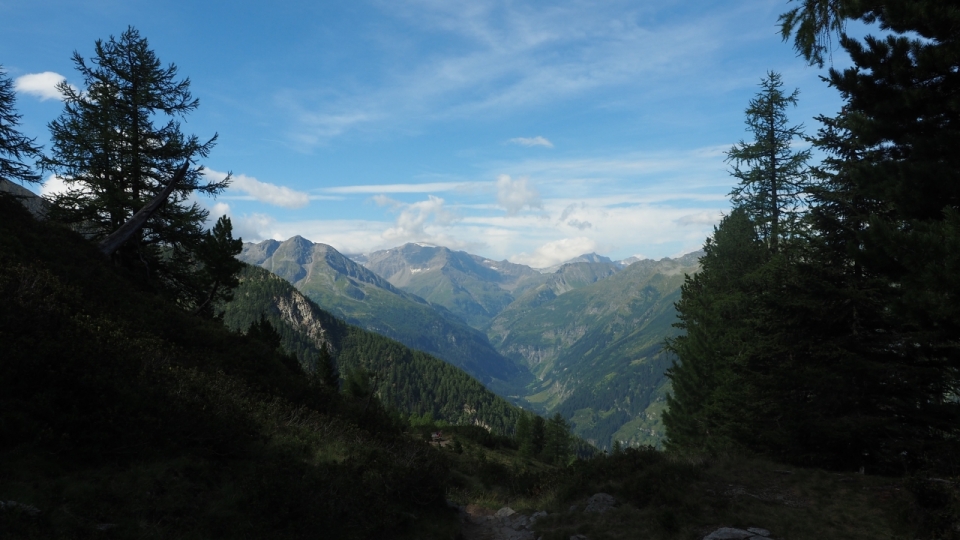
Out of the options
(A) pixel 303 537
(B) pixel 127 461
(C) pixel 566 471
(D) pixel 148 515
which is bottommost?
(C) pixel 566 471

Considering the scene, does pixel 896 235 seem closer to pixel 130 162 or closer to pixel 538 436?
pixel 130 162

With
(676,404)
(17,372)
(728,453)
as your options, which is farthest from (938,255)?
(676,404)

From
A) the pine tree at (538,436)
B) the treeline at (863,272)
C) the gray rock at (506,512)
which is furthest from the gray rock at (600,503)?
the pine tree at (538,436)

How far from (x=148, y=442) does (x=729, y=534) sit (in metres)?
12.1

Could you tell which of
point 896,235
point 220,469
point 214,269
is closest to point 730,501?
point 896,235

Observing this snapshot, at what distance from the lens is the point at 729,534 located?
31.3 feet

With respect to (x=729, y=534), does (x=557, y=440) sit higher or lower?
lower

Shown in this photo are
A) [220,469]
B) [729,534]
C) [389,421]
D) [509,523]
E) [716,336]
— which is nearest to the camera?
[729,534]

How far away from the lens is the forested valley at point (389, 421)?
8.06 metres

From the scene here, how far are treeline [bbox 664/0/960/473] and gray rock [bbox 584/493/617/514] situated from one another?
721cm

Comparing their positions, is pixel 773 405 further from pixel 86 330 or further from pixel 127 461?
pixel 86 330

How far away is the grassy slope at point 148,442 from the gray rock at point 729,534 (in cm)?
675

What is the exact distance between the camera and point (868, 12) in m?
9.40

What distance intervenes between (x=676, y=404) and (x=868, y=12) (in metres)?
33.0
